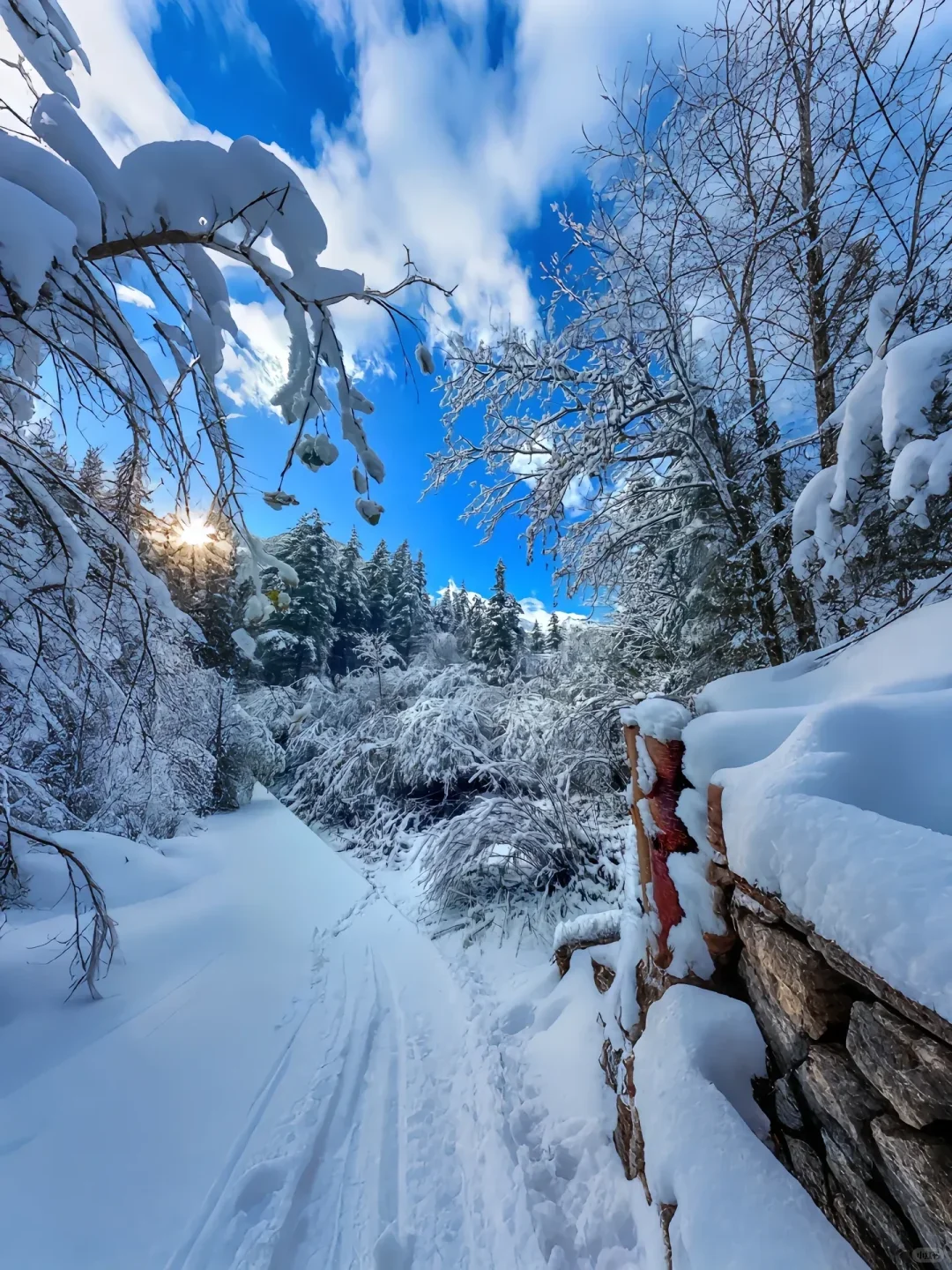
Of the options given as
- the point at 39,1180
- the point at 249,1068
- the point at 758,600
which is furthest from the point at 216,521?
the point at 758,600

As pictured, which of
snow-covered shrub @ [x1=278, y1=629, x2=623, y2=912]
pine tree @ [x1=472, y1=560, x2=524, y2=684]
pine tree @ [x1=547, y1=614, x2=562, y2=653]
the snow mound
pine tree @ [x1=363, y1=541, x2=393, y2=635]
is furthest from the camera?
pine tree @ [x1=547, y1=614, x2=562, y2=653]

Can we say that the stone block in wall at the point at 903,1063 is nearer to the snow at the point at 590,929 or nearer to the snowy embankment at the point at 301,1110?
the snowy embankment at the point at 301,1110

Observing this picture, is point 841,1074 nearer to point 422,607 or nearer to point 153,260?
point 153,260

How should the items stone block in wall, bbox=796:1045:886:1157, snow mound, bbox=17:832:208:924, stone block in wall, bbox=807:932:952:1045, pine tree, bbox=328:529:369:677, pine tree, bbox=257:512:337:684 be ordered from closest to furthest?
stone block in wall, bbox=807:932:952:1045 < stone block in wall, bbox=796:1045:886:1157 < snow mound, bbox=17:832:208:924 < pine tree, bbox=257:512:337:684 < pine tree, bbox=328:529:369:677

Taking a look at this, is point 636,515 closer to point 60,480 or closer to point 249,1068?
point 60,480

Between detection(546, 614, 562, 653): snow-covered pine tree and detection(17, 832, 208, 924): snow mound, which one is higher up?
detection(546, 614, 562, 653): snow-covered pine tree

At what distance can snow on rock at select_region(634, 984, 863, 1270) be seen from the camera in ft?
→ 3.32

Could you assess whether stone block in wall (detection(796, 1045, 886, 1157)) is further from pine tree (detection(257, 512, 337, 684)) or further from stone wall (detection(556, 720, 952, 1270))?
pine tree (detection(257, 512, 337, 684))

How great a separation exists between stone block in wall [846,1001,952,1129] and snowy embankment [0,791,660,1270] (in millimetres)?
1384

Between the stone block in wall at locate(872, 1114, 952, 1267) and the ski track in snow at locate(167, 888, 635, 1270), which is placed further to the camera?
the ski track in snow at locate(167, 888, 635, 1270)

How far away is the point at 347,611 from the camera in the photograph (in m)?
26.0

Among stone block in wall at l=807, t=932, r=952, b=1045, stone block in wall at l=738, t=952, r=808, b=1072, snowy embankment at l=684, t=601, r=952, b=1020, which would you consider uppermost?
snowy embankment at l=684, t=601, r=952, b=1020

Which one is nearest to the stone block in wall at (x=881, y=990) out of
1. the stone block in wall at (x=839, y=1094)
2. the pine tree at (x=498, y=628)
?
the stone block in wall at (x=839, y=1094)

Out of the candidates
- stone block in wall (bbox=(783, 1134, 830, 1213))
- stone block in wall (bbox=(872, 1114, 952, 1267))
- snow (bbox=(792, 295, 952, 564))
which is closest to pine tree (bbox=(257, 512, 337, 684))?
snow (bbox=(792, 295, 952, 564))
